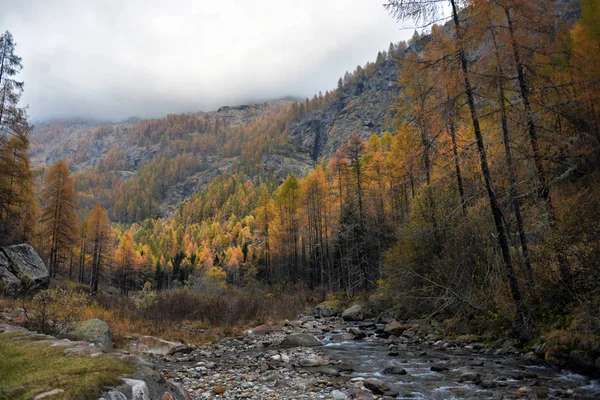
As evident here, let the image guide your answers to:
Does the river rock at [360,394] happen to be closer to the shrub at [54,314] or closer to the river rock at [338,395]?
the river rock at [338,395]

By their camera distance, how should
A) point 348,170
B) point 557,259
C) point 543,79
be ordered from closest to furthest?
point 557,259 < point 543,79 < point 348,170

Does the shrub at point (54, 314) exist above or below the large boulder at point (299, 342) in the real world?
above

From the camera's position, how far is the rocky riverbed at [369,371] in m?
6.69

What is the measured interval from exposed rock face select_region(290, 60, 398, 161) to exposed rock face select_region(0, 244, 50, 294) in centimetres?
11575

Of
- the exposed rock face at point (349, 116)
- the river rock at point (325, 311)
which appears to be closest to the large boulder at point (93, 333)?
the river rock at point (325, 311)

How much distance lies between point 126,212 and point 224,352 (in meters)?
183

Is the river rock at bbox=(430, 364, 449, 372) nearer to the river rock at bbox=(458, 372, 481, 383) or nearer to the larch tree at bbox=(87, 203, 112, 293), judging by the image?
the river rock at bbox=(458, 372, 481, 383)

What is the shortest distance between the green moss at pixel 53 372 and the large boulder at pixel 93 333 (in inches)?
199

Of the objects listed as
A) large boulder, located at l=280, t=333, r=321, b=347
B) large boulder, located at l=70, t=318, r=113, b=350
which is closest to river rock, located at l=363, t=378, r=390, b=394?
large boulder, located at l=280, t=333, r=321, b=347

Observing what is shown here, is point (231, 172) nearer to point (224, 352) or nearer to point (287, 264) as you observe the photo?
point (287, 264)

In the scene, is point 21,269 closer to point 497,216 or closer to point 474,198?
point 474,198

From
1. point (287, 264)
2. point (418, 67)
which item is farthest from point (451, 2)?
point (287, 264)

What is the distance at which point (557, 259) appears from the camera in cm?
897

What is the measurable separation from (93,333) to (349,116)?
5962 inches
